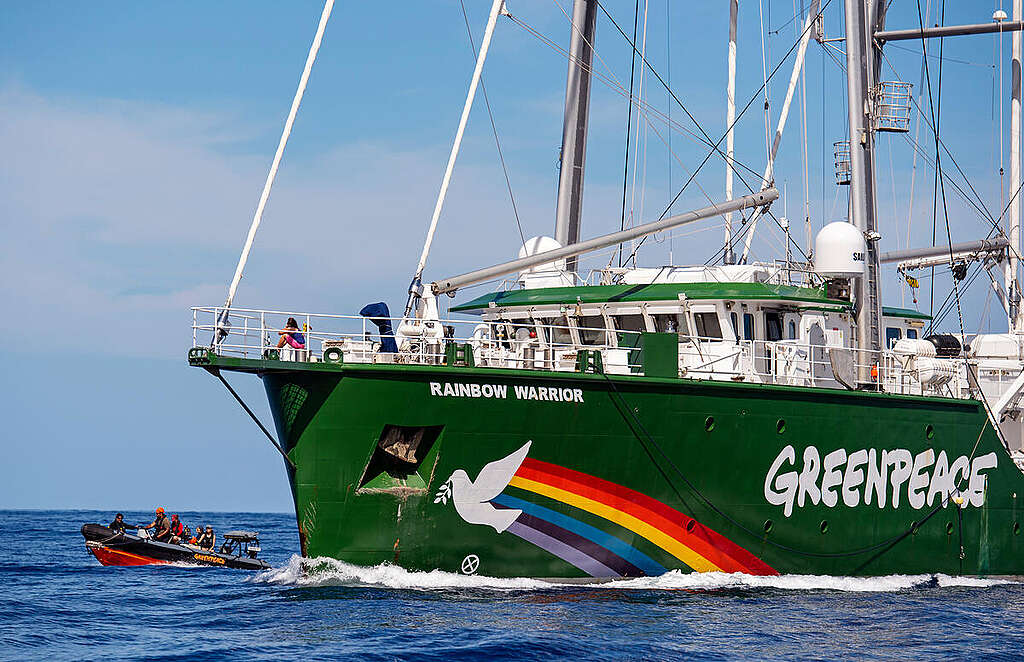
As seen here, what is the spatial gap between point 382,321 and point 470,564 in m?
4.08

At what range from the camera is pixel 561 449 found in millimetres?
19719

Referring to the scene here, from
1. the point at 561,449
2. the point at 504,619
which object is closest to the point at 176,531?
the point at 561,449

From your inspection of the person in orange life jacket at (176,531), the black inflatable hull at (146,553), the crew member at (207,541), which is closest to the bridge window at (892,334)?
the black inflatable hull at (146,553)

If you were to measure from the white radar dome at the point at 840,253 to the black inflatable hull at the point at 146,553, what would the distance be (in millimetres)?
14517

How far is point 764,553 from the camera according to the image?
71.1 feet

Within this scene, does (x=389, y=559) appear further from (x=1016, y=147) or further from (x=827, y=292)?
(x=1016, y=147)

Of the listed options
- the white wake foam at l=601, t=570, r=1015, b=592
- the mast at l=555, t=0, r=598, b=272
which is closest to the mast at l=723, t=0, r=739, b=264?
the mast at l=555, t=0, r=598, b=272

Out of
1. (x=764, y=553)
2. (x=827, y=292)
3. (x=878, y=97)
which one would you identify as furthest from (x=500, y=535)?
(x=878, y=97)

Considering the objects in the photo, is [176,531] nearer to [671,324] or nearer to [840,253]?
[671,324]

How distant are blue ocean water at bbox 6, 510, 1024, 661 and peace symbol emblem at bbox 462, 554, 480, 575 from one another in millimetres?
203

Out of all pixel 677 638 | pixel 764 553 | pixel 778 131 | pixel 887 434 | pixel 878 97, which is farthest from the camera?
pixel 778 131

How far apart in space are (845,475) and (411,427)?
8245mm

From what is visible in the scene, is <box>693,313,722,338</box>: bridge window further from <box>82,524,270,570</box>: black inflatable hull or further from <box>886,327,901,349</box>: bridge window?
<box>82,524,270,570</box>: black inflatable hull

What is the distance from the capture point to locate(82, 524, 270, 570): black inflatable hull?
1154 inches
